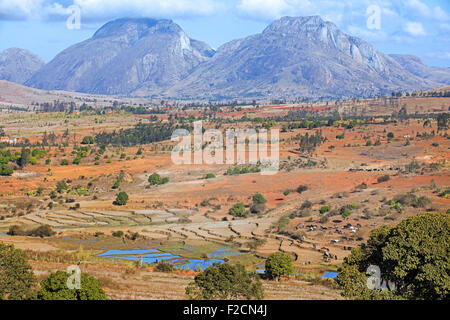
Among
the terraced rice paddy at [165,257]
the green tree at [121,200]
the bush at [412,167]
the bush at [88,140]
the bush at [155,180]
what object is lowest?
the terraced rice paddy at [165,257]

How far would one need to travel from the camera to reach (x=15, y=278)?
2125cm

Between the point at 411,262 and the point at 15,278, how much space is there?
43.6 ft

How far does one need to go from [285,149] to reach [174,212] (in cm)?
3154

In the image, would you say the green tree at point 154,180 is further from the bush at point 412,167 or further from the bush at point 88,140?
the bush at point 88,140

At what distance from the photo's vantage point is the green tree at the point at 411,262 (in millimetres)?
18703

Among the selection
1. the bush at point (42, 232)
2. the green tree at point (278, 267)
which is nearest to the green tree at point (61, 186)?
the bush at point (42, 232)

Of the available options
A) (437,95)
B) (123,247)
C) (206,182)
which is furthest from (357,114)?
(123,247)

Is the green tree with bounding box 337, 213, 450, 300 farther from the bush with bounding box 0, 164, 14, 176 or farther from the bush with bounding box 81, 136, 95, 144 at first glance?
the bush with bounding box 81, 136, 95, 144

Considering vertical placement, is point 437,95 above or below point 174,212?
above

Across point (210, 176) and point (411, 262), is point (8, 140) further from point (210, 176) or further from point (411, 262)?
point (411, 262)

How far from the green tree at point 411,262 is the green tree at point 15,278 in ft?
36.1

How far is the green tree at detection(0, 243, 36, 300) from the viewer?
20.6 m

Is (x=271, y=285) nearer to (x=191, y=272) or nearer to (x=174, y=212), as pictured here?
(x=191, y=272)
